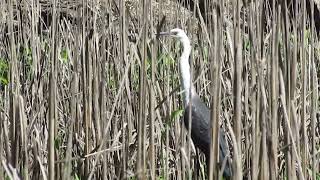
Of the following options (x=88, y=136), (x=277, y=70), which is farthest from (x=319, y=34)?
(x=277, y=70)

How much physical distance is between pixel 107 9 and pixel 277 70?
1.75 meters

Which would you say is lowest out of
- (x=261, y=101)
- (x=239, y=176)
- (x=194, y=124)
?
(x=194, y=124)

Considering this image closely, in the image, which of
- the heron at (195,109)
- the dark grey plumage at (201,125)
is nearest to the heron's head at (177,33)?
the heron at (195,109)

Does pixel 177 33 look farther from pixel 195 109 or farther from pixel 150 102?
pixel 150 102

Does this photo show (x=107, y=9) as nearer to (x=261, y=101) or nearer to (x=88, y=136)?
(x=88, y=136)

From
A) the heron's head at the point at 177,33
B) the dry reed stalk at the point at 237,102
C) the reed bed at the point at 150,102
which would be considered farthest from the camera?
the heron's head at the point at 177,33

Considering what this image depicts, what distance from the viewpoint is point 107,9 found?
13.0 ft

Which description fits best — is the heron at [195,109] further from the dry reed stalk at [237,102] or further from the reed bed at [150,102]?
the dry reed stalk at [237,102]

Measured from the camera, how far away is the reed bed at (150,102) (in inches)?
91.9

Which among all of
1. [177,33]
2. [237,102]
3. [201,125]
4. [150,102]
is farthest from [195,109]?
[237,102]

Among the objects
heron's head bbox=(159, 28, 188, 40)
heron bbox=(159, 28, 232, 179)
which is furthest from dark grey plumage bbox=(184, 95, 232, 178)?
heron's head bbox=(159, 28, 188, 40)

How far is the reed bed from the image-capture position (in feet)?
7.66

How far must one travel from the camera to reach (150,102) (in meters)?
2.53

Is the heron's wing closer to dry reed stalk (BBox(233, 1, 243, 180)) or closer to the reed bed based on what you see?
the reed bed
